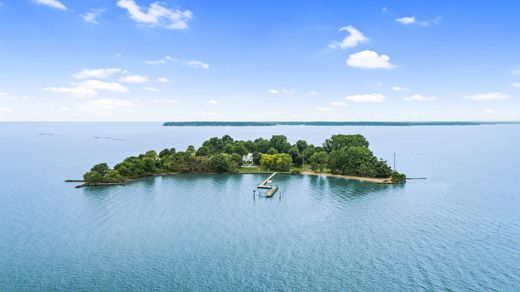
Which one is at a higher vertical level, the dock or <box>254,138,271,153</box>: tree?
<box>254,138,271,153</box>: tree

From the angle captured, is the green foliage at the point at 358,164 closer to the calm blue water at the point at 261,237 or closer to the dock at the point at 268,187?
the calm blue water at the point at 261,237

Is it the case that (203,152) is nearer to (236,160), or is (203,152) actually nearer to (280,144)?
(236,160)

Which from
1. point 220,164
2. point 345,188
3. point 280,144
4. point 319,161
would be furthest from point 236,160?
point 345,188

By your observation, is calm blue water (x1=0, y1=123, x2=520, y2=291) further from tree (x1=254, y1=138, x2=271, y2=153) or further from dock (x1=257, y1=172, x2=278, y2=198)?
tree (x1=254, y1=138, x2=271, y2=153)

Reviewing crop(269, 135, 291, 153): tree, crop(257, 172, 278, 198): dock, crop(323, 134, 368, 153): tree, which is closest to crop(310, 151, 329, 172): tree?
crop(323, 134, 368, 153): tree

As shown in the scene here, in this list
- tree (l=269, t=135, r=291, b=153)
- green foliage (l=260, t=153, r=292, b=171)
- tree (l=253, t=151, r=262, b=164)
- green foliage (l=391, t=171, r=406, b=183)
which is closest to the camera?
green foliage (l=391, t=171, r=406, b=183)

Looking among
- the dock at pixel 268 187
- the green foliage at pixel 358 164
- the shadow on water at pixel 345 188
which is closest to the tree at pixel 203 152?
the dock at pixel 268 187

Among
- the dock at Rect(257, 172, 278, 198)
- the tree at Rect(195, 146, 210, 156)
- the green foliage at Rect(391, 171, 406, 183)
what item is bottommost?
the dock at Rect(257, 172, 278, 198)
